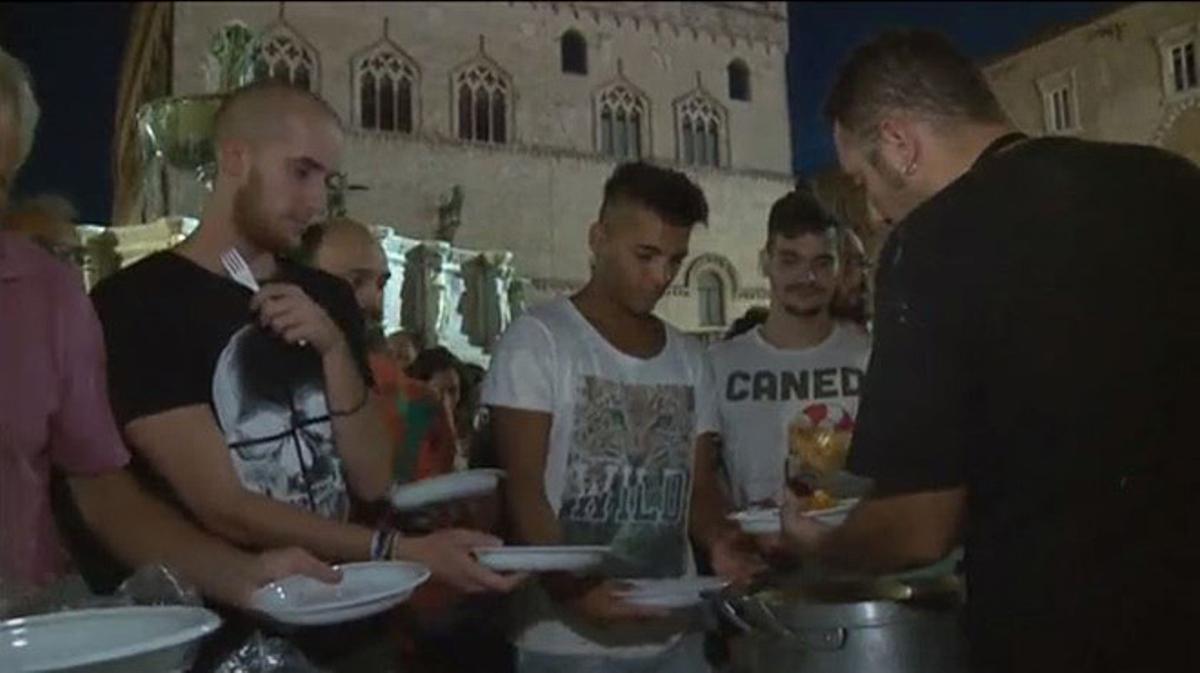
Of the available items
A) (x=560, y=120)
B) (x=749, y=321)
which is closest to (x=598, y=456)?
(x=749, y=321)

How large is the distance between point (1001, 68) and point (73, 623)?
125 inches

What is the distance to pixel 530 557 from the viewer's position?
153 cm

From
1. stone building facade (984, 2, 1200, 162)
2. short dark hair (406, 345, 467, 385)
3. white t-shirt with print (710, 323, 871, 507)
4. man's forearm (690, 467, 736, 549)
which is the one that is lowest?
man's forearm (690, 467, 736, 549)

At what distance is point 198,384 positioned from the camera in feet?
5.02

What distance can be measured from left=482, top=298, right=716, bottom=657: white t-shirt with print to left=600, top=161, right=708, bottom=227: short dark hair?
0.24 meters

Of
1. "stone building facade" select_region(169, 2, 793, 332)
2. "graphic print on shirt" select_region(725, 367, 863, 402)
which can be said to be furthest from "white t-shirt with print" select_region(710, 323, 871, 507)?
"stone building facade" select_region(169, 2, 793, 332)

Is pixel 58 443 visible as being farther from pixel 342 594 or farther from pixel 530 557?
pixel 530 557

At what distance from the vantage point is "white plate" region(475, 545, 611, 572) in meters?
1.53

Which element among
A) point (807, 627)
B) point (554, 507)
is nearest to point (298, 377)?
point (554, 507)

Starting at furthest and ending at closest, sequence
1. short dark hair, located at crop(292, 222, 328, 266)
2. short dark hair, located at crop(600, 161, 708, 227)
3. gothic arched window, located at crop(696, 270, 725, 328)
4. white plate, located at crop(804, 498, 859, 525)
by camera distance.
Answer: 1. gothic arched window, located at crop(696, 270, 725, 328)
2. short dark hair, located at crop(292, 222, 328, 266)
3. short dark hair, located at crop(600, 161, 708, 227)
4. white plate, located at crop(804, 498, 859, 525)

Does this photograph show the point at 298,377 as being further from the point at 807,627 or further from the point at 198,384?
the point at 807,627

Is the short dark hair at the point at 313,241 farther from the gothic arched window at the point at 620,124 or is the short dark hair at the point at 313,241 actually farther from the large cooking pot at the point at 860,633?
the gothic arched window at the point at 620,124

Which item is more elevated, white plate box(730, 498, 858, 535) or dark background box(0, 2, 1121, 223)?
dark background box(0, 2, 1121, 223)

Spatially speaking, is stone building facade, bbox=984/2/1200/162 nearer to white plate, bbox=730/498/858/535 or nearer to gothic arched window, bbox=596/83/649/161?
gothic arched window, bbox=596/83/649/161
